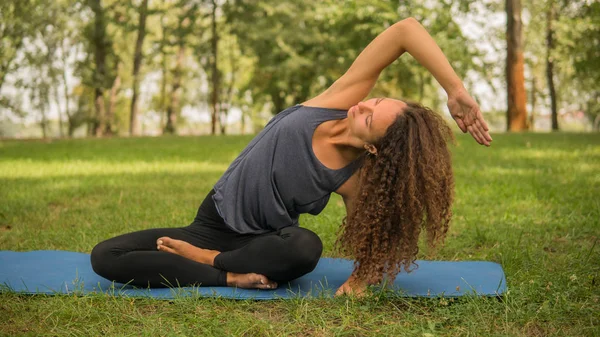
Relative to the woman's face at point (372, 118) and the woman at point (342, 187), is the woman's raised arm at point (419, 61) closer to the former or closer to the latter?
the woman at point (342, 187)

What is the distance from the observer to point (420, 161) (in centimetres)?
286

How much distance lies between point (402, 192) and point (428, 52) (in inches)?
27.2

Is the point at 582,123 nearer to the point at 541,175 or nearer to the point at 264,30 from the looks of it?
the point at 264,30

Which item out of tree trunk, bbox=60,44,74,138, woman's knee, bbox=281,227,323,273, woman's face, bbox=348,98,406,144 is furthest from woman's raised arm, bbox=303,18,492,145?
tree trunk, bbox=60,44,74,138

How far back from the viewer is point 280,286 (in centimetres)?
319

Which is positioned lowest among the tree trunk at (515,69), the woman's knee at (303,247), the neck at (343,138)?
the woman's knee at (303,247)

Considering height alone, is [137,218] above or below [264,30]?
below

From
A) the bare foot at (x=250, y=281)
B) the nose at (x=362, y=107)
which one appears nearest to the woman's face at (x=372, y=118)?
the nose at (x=362, y=107)

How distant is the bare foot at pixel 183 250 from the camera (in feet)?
10.8

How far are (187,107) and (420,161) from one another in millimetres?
46285

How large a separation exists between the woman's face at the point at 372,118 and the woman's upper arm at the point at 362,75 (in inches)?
9.3

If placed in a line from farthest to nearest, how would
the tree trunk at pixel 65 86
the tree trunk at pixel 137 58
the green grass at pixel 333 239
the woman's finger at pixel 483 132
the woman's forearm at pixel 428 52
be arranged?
the tree trunk at pixel 65 86
the tree trunk at pixel 137 58
the woman's forearm at pixel 428 52
the woman's finger at pixel 483 132
the green grass at pixel 333 239

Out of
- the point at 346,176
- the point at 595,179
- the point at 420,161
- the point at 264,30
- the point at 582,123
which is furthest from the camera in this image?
the point at 582,123

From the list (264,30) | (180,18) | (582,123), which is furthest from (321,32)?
(582,123)
